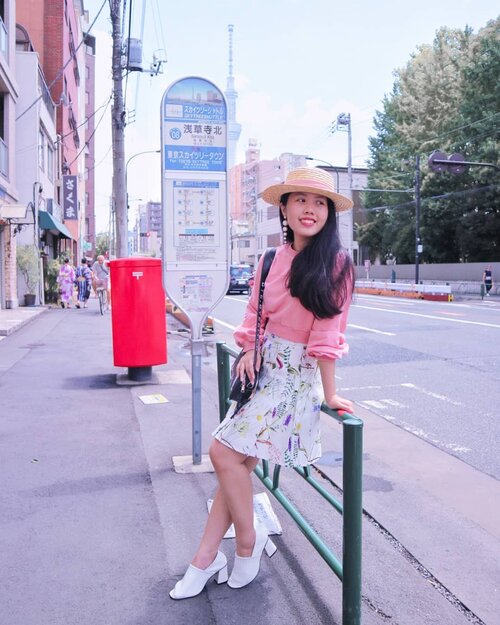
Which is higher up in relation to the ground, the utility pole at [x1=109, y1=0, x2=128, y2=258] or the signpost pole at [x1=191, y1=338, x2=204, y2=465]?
the utility pole at [x1=109, y1=0, x2=128, y2=258]

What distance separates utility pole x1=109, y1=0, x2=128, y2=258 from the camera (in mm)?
14281

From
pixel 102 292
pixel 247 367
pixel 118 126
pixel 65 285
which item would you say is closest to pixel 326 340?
pixel 247 367

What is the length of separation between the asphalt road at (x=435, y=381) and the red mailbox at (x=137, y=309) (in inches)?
95.7

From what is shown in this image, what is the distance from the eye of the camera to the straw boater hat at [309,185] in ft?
8.60

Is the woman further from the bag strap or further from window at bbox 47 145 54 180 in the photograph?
window at bbox 47 145 54 180

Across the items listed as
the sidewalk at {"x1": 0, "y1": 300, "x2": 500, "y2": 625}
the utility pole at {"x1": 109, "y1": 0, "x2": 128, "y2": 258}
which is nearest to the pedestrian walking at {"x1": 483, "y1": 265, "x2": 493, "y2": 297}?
the utility pole at {"x1": 109, "y1": 0, "x2": 128, "y2": 258}

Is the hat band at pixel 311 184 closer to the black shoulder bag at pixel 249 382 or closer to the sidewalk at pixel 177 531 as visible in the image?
the black shoulder bag at pixel 249 382

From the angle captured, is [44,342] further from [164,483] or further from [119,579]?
[119,579]

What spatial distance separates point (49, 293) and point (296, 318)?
872 inches

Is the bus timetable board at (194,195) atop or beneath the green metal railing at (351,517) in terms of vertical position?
atop

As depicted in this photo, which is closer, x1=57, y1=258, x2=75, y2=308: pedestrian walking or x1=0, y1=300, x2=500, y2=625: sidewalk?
x1=0, y1=300, x2=500, y2=625: sidewalk

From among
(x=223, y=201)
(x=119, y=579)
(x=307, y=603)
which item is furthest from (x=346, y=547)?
(x=223, y=201)

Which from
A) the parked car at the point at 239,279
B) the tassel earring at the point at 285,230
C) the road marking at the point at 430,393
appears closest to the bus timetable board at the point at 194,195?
the tassel earring at the point at 285,230

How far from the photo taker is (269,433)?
8.66ft
